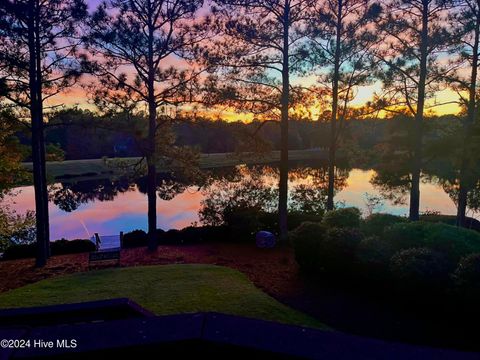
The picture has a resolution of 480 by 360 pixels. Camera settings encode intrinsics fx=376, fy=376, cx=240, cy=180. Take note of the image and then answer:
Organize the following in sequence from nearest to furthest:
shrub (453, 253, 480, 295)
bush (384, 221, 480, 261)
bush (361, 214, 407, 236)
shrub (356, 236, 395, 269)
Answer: shrub (453, 253, 480, 295)
bush (384, 221, 480, 261)
shrub (356, 236, 395, 269)
bush (361, 214, 407, 236)

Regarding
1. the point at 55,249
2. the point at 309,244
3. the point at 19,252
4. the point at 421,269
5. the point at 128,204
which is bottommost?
the point at 128,204

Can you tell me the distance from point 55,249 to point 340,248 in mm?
11823

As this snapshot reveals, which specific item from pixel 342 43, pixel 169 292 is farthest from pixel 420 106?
pixel 169 292

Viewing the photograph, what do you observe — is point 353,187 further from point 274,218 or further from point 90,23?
point 90,23

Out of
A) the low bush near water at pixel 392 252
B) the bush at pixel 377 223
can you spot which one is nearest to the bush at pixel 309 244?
the low bush near water at pixel 392 252

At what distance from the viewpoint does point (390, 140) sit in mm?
25234

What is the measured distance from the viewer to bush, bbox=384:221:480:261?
846 cm

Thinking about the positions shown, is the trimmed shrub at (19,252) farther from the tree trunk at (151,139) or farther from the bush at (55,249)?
the tree trunk at (151,139)

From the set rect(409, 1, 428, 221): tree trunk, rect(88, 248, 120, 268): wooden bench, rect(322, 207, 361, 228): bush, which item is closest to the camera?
rect(322, 207, 361, 228): bush

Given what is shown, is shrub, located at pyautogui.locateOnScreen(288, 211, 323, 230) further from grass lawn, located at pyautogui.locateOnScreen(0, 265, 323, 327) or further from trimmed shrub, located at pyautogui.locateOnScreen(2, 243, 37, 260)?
trimmed shrub, located at pyautogui.locateOnScreen(2, 243, 37, 260)

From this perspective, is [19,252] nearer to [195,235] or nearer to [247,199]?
[195,235]

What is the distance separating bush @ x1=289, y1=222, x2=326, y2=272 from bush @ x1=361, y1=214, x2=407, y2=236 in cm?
123

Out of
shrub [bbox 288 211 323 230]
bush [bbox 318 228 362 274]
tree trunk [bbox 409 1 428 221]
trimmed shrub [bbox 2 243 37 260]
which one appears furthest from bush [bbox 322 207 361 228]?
trimmed shrub [bbox 2 243 37 260]

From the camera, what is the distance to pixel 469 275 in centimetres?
709
